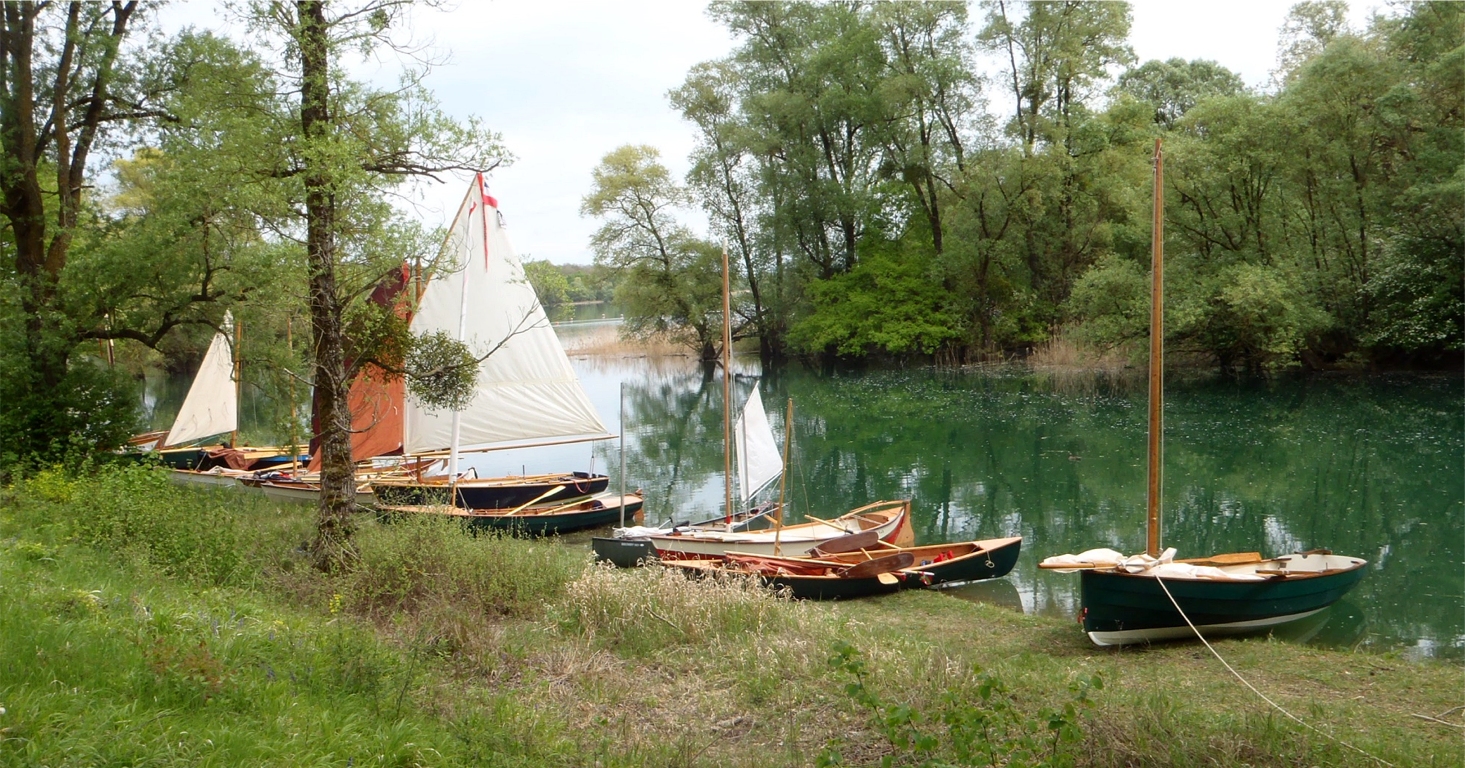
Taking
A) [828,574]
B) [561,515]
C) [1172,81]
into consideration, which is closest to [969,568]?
[828,574]

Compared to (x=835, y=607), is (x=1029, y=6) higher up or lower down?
higher up

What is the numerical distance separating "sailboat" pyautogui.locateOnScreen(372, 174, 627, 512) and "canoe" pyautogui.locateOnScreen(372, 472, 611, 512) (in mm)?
18

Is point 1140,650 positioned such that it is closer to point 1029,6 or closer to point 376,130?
point 376,130

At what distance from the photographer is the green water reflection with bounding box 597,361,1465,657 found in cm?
1493

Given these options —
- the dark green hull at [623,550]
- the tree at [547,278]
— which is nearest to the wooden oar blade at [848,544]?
the dark green hull at [623,550]

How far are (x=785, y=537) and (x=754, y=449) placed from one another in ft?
5.67

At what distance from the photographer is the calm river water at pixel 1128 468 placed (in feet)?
48.0

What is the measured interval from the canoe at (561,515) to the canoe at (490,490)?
0.32 metres

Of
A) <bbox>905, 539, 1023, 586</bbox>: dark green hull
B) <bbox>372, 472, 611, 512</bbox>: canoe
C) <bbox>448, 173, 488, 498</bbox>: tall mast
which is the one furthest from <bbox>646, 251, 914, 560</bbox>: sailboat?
<bbox>448, 173, 488, 498</bbox>: tall mast

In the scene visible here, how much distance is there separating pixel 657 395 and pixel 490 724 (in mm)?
37814

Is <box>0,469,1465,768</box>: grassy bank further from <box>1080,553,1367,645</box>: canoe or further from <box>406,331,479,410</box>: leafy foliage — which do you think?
<box>406,331,479,410</box>: leafy foliage

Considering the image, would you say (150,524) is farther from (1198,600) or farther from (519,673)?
(1198,600)

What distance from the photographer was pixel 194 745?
4129 millimetres

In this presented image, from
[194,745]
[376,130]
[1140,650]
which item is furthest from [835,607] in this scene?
[194,745]
